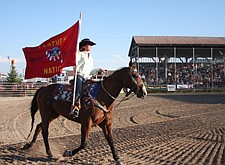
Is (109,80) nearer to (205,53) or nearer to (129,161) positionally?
(129,161)

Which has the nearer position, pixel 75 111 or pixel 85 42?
pixel 75 111

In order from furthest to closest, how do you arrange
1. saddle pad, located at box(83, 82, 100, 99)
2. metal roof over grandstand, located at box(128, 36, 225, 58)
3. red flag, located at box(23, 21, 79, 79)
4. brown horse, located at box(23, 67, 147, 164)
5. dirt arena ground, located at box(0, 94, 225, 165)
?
1. metal roof over grandstand, located at box(128, 36, 225, 58)
2. red flag, located at box(23, 21, 79, 79)
3. saddle pad, located at box(83, 82, 100, 99)
4. dirt arena ground, located at box(0, 94, 225, 165)
5. brown horse, located at box(23, 67, 147, 164)

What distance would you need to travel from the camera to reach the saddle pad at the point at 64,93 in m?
6.78

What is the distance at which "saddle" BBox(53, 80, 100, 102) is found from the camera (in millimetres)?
6527

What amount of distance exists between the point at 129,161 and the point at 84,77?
2167mm

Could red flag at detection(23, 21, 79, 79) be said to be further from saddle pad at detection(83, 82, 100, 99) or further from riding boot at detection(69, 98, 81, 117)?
riding boot at detection(69, 98, 81, 117)

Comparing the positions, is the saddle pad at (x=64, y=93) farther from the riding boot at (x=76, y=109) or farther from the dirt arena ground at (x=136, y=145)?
the dirt arena ground at (x=136, y=145)

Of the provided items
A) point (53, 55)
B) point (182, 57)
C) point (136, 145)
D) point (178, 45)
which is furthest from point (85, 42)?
point (182, 57)

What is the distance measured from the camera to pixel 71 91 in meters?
6.80

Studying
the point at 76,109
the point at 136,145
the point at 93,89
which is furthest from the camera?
the point at 136,145

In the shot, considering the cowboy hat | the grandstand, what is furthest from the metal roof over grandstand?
the cowboy hat

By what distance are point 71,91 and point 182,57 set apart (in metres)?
43.3

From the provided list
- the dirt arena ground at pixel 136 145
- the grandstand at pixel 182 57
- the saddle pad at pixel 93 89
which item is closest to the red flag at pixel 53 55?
the saddle pad at pixel 93 89

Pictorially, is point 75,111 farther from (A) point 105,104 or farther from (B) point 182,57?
(B) point 182,57
